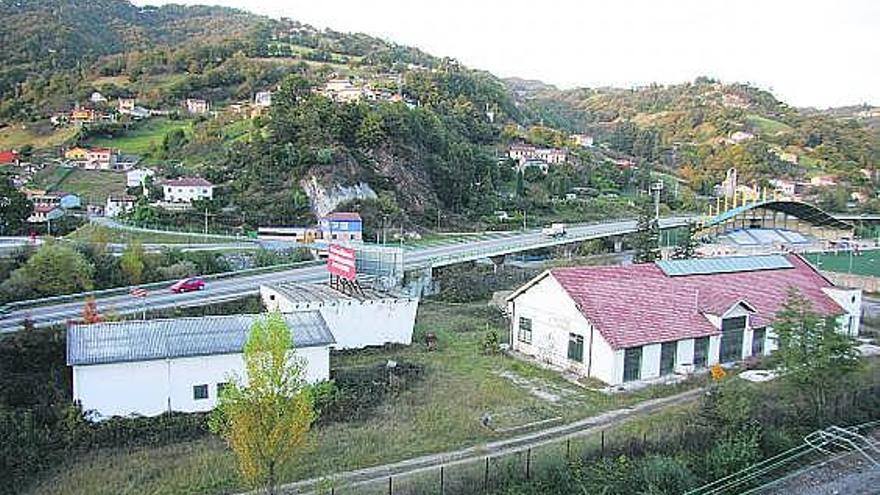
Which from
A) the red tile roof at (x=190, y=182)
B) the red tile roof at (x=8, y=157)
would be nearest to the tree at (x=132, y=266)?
the red tile roof at (x=190, y=182)

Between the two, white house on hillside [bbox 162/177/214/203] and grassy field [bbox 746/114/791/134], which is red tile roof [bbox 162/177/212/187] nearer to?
white house on hillside [bbox 162/177/214/203]

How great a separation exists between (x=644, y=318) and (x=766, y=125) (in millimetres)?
127924

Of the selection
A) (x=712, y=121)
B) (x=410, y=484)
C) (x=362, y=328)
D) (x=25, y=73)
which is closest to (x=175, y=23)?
(x=25, y=73)

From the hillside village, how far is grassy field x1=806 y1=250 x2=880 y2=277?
0.63 metres

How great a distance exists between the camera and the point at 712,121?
455 ft

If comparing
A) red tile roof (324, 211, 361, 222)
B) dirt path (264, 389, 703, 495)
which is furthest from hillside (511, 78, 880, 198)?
dirt path (264, 389, 703, 495)

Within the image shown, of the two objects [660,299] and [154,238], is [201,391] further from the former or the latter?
[154,238]

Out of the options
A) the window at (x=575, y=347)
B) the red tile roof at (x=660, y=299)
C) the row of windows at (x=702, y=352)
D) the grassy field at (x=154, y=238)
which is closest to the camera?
the row of windows at (x=702, y=352)

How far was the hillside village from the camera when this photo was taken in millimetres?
16031

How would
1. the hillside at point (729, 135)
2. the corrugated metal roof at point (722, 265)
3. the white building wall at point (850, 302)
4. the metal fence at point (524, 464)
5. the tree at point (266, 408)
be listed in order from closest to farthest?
the tree at point (266, 408) < the metal fence at point (524, 464) < the corrugated metal roof at point (722, 265) < the white building wall at point (850, 302) < the hillside at point (729, 135)

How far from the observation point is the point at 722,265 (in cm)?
3028

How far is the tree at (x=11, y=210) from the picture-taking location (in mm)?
43781

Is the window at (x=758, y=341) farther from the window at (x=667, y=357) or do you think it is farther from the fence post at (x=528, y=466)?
the fence post at (x=528, y=466)

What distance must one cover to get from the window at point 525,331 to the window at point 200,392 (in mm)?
11772
